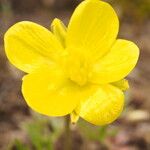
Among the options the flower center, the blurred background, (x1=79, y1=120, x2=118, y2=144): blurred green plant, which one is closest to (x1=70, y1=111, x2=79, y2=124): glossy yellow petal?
the flower center

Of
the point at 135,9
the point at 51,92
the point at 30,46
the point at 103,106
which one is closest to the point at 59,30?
the point at 30,46

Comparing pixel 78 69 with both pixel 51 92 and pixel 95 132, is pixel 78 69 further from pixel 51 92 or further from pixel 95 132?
pixel 95 132

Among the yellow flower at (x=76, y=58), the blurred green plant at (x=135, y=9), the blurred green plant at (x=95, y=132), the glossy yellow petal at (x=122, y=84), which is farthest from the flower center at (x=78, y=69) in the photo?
the blurred green plant at (x=135, y=9)

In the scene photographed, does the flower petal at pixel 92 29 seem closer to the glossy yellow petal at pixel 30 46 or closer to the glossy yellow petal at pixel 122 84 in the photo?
the glossy yellow petal at pixel 30 46

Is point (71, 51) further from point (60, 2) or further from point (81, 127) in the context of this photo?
point (60, 2)

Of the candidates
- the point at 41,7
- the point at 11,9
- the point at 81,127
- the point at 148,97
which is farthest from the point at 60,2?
the point at 81,127

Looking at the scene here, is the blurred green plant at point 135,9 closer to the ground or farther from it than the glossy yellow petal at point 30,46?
closer to the ground
